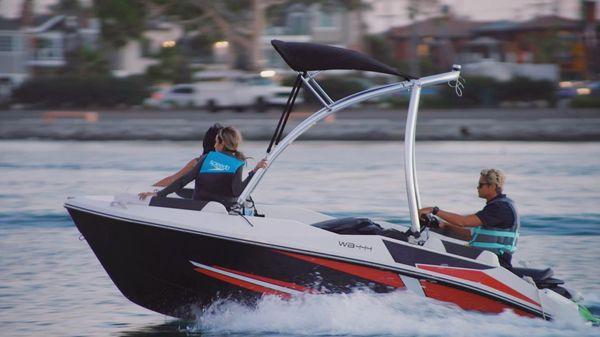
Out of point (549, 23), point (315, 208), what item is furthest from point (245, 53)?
point (315, 208)

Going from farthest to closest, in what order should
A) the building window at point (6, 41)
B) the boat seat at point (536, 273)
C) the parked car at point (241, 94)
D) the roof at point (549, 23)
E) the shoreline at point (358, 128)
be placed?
the roof at point (549, 23)
the building window at point (6, 41)
the parked car at point (241, 94)
the shoreline at point (358, 128)
the boat seat at point (536, 273)

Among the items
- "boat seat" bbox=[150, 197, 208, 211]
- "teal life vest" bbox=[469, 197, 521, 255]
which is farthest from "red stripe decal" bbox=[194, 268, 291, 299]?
"teal life vest" bbox=[469, 197, 521, 255]

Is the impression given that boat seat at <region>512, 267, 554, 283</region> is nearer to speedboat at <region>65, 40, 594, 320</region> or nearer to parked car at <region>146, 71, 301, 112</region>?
speedboat at <region>65, 40, 594, 320</region>

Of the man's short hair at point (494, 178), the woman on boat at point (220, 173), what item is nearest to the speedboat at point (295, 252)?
the woman on boat at point (220, 173)

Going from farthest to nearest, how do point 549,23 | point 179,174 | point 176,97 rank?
point 549,23
point 176,97
point 179,174

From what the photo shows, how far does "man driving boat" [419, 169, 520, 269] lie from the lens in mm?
8328

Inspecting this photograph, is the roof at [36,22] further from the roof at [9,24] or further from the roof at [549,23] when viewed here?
the roof at [549,23]

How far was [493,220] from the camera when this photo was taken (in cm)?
839

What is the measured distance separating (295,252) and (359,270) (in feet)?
1.57

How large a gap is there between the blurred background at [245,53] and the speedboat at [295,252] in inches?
1315

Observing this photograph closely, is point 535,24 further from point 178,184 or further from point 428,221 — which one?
point 178,184

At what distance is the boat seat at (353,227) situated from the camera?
27.4 feet

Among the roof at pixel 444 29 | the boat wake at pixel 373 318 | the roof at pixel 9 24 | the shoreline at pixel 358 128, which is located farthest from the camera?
the roof at pixel 444 29

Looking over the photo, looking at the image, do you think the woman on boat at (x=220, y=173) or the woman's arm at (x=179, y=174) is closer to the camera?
the woman on boat at (x=220, y=173)
